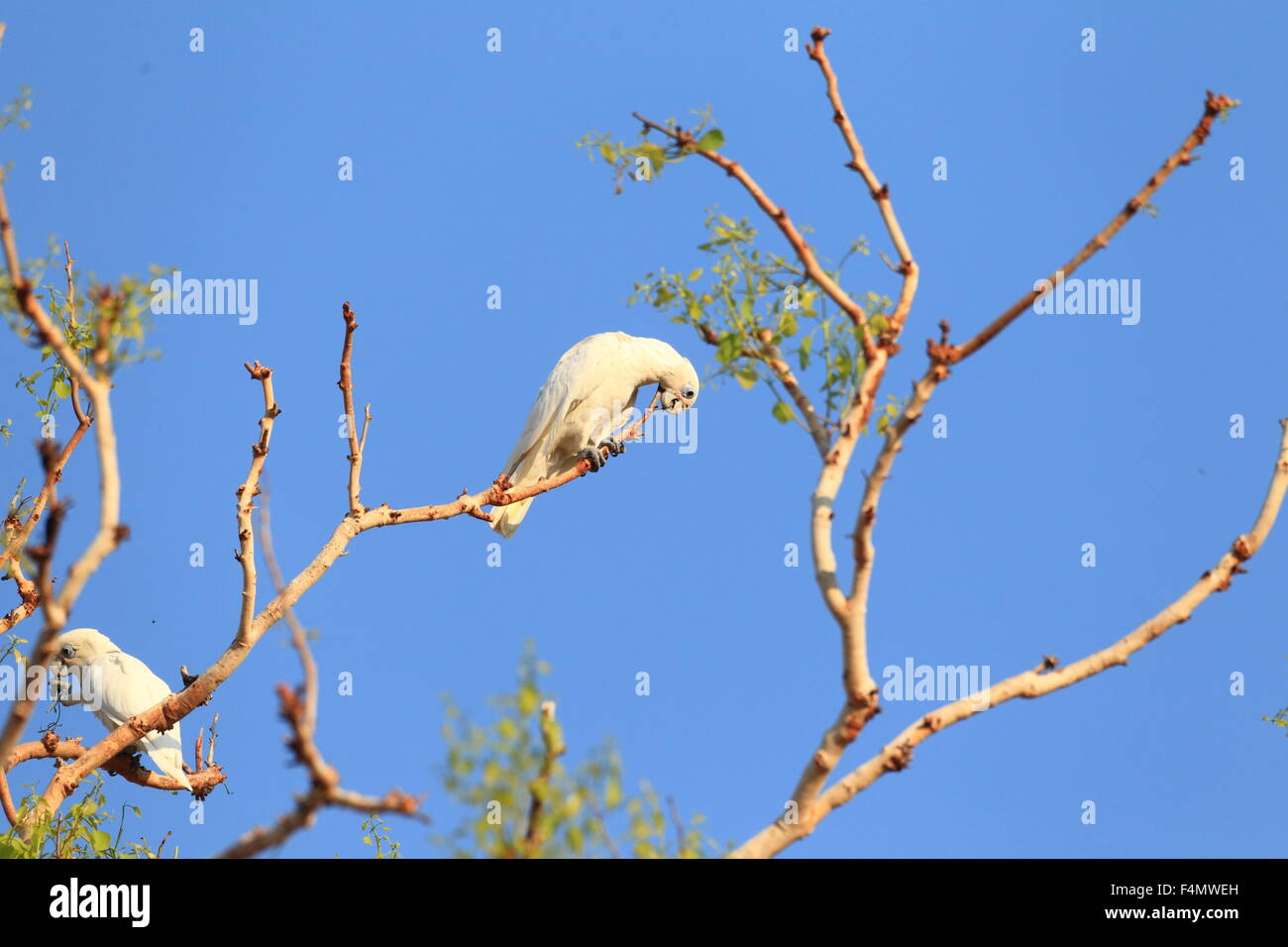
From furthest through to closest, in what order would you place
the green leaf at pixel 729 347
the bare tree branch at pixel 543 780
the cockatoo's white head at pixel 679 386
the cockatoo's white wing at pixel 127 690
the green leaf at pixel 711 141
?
the cockatoo's white head at pixel 679 386 < the cockatoo's white wing at pixel 127 690 < the green leaf at pixel 729 347 < the green leaf at pixel 711 141 < the bare tree branch at pixel 543 780

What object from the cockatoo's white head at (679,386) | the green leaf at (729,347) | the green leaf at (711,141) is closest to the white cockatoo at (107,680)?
the cockatoo's white head at (679,386)

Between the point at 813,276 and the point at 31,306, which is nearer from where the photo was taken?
the point at 31,306

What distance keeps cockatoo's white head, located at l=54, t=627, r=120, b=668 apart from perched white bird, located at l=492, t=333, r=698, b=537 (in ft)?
8.67

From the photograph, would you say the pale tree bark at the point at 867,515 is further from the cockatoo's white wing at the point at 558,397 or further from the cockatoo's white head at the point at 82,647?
the cockatoo's white head at the point at 82,647

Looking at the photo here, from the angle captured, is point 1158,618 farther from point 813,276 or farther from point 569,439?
point 569,439

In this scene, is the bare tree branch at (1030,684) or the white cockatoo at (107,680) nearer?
the bare tree branch at (1030,684)

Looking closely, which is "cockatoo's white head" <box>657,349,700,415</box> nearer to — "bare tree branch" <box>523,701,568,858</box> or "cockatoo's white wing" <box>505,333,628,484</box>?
"cockatoo's white wing" <box>505,333,628,484</box>

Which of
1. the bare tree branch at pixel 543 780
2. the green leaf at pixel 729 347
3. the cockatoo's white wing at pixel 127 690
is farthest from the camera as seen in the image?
the cockatoo's white wing at pixel 127 690

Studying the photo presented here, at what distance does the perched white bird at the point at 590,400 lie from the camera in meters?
8.73

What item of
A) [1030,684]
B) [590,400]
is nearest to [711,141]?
[1030,684]

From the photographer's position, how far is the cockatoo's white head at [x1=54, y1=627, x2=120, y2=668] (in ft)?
27.2

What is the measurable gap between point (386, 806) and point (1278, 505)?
3.54 m
